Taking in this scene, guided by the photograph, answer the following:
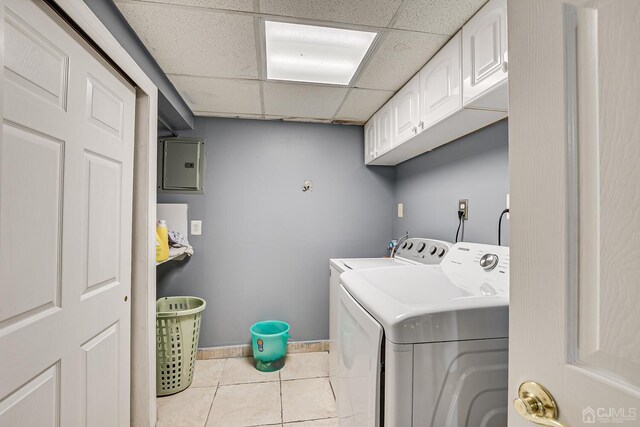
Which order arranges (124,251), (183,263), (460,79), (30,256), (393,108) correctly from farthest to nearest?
(183,263) → (393,108) → (124,251) → (460,79) → (30,256)

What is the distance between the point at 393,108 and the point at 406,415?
72.1 inches

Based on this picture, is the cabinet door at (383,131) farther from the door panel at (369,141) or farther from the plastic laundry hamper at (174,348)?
the plastic laundry hamper at (174,348)

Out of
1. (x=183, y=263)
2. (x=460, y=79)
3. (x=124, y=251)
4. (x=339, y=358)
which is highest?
(x=460, y=79)

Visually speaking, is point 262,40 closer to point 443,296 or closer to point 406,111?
point 406,111

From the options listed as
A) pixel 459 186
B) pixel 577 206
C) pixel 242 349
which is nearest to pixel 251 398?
pixel 242 349

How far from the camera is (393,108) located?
2.04m

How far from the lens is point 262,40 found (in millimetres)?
1444

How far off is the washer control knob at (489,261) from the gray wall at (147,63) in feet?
6.53

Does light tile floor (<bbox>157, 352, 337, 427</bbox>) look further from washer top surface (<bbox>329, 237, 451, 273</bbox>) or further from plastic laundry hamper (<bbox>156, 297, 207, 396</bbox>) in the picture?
washer top surface (<bbox>329, 237, 451, 273</bbox>)

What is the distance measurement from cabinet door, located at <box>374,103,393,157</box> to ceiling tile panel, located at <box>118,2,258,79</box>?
1.00 m

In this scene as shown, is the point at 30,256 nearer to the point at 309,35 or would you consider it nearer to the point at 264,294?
the point at 309,35

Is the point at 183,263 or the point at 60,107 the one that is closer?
the point at 60,107

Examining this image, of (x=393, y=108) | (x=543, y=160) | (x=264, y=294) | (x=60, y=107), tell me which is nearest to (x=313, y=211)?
(x=264, y=294)

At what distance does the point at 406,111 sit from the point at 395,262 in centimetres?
116
